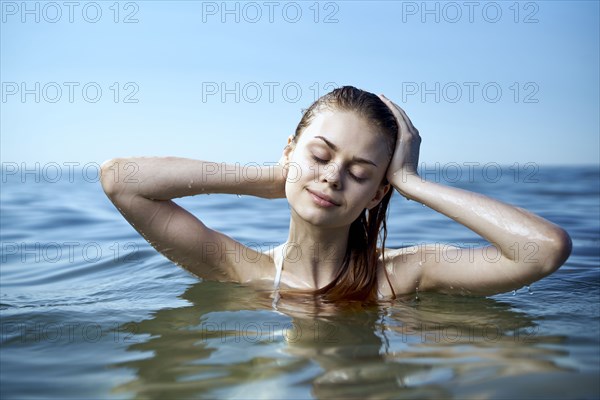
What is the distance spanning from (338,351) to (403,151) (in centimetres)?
130

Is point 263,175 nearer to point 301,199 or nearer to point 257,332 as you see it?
point 301,199

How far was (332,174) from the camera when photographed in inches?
137

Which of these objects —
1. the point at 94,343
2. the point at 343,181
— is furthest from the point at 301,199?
the point at 94,343

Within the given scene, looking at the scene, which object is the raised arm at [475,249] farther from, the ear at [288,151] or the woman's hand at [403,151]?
the ear at [288,151]

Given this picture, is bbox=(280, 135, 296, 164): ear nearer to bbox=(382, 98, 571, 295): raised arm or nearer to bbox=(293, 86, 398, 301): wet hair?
bbox=(293, 86, 398, 301): wet hair

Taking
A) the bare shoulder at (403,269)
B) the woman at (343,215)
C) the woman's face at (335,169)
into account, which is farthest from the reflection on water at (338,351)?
the woman's face at (335,169)

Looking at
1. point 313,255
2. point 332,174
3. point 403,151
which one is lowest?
point 313,255

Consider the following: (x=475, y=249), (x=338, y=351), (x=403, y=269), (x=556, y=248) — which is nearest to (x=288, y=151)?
(x=403, y=269)

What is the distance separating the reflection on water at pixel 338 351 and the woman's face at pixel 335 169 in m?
0.57

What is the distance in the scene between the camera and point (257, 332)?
10.7 feet

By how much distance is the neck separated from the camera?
13.0 feet

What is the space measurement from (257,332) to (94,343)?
77 cm

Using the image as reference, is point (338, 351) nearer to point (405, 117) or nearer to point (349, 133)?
point (349, 133)

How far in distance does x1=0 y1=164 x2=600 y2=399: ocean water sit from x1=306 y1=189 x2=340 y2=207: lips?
60 cm
